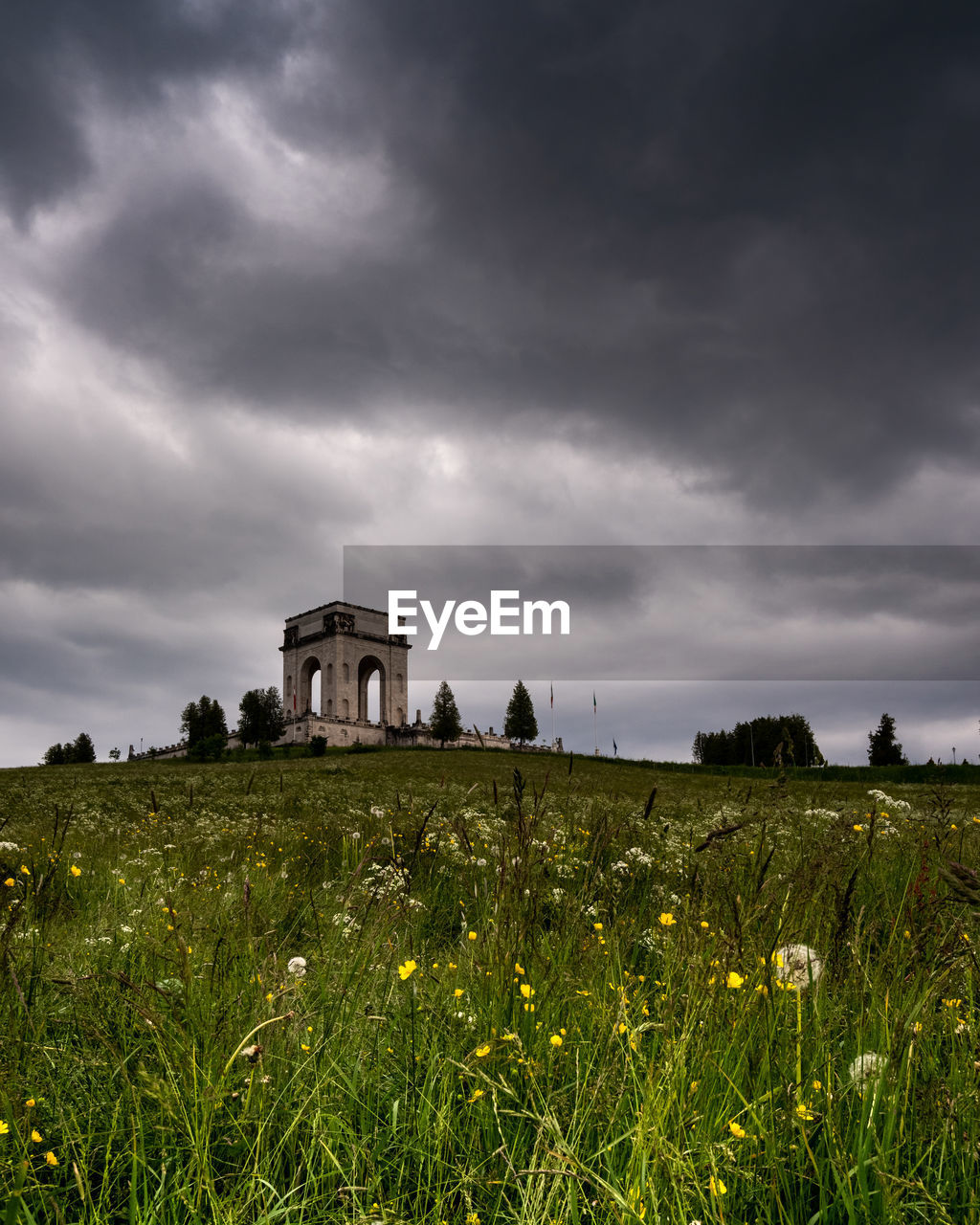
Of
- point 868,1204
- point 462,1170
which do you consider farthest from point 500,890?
point 868,1204

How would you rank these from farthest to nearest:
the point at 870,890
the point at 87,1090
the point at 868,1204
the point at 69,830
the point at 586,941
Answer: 1. the point at 69,830
2. the point at 870,890
3. the point at 586,941
4. the point at 87,1090
5. the point at 868,1204

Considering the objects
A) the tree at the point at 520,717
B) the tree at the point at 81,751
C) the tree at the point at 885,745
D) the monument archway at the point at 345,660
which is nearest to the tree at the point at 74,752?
the tree at the point at 81,751

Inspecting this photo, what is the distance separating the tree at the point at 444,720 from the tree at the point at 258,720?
64.0 feet

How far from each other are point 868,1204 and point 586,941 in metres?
1.79

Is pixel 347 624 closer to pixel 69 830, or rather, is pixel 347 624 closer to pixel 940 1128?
pixel 69 830

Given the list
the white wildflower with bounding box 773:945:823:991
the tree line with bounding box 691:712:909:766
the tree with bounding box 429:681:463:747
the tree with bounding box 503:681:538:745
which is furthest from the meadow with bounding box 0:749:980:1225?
the tree with bounding box 503:681:538:745

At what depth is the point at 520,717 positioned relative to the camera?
11181 centimetres

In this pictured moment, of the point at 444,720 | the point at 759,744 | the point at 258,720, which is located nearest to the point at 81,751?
the point at 258,720

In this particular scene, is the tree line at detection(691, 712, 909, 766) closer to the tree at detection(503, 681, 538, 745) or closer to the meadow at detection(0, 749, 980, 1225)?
the tree at detection(503, 681, 538, 745)

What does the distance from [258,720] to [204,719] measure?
1539cm

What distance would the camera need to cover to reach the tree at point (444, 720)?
94375 millimetres

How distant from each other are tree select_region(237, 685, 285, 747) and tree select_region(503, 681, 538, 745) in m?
33.2

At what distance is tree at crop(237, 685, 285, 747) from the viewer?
92438mm

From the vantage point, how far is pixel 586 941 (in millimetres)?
3594
